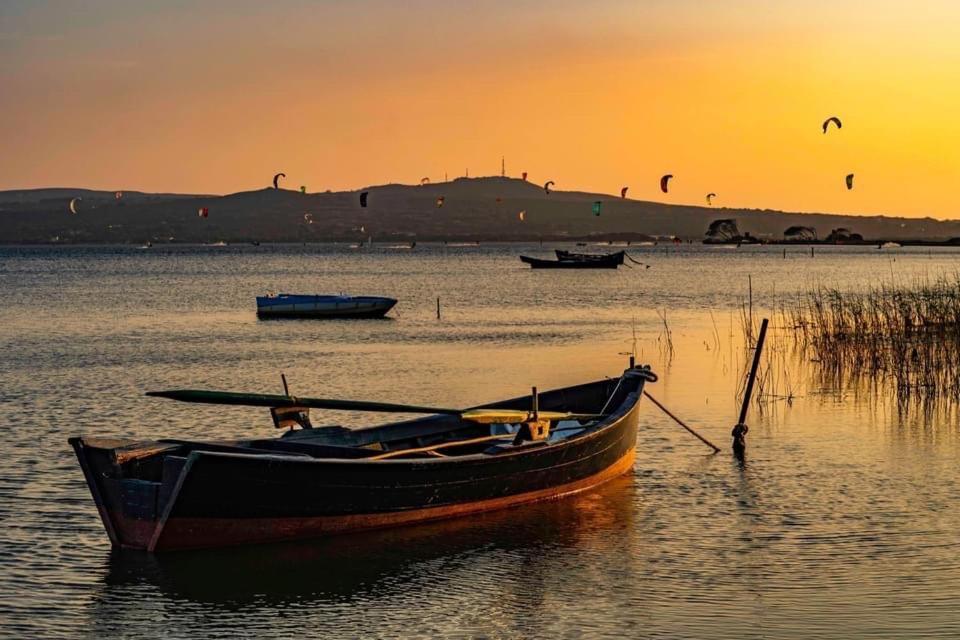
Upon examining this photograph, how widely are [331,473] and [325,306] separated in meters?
34.6

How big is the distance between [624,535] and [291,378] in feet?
52.6

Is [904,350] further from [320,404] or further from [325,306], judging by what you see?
[325,306]

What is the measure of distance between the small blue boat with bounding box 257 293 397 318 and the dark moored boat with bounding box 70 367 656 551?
102 ft

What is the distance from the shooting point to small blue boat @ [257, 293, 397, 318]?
47438 mm

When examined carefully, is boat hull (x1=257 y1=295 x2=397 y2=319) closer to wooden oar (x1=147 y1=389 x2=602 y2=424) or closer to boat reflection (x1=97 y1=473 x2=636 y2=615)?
wooden oar (x1=147 y1=389 x2=602 y2=424)

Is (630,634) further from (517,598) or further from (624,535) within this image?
(624,535)

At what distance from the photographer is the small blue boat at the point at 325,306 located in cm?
4744

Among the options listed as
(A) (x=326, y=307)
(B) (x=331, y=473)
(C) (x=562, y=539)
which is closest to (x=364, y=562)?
(B) (x=331, y=473)

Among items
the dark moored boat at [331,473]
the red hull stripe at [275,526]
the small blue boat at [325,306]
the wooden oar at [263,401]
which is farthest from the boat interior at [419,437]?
the small blue boat at [325,306]

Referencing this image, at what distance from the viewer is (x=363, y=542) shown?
1346cm

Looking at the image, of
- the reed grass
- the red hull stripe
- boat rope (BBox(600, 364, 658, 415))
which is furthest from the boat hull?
the red hull stripe

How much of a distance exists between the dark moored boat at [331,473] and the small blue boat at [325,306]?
31202mm

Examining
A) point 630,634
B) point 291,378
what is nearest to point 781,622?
point 630,634

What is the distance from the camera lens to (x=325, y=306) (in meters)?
47.3
